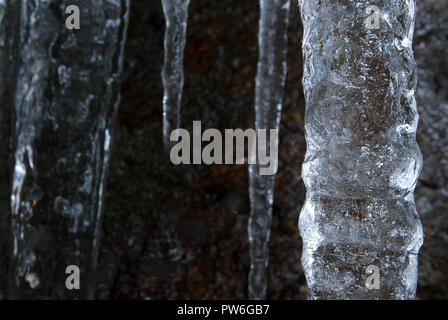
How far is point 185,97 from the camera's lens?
1.01 m

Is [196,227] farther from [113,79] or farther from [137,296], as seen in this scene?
[113,79]

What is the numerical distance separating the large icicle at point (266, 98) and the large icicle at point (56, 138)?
0.30 meters

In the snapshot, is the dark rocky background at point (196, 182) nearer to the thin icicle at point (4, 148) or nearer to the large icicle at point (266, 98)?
the large icicle at point (266, 98)

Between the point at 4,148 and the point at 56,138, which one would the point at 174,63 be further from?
the point at 4,148

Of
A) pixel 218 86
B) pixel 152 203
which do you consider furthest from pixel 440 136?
pixel 152 203

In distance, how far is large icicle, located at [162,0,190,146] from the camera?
0.91 metres

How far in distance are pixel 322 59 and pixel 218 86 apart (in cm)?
45

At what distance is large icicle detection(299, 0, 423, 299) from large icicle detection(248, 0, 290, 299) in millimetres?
291

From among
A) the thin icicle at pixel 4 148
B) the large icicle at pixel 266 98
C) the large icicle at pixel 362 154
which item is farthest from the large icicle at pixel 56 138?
the large icicle at pixel 362 154

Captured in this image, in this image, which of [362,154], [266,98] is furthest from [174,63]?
[362,154]

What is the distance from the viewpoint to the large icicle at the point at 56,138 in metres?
0.83

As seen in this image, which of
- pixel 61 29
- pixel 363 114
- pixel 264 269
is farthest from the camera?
pixel 264 269

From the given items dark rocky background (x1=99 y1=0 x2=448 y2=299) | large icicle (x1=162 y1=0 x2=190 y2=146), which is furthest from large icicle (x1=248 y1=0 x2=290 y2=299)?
large icicle (x1=162 y1=0 x2=190 y2=146)

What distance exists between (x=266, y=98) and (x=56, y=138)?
417 millimetres
